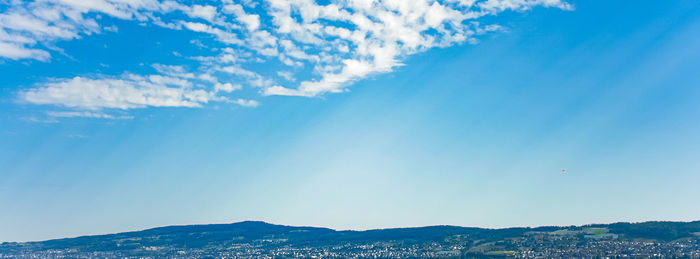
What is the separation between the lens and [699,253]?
198 metres

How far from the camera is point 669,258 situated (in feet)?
649

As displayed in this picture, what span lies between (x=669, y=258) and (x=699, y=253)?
1066cm
